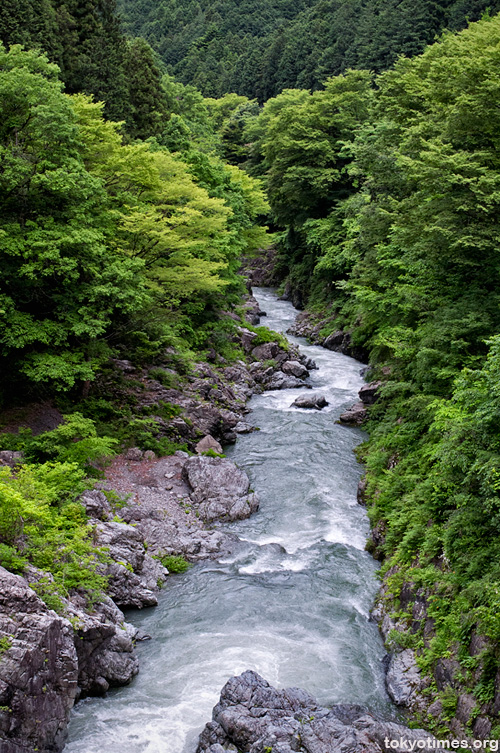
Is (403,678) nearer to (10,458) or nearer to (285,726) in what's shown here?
(285,726)

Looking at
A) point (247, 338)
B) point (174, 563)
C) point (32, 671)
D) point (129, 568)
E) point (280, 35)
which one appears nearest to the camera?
point (32, 671)

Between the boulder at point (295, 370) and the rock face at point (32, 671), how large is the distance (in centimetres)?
2241

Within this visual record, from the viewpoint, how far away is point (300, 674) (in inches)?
463

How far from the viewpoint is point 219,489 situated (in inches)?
742

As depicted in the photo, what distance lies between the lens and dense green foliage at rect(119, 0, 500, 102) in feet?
214

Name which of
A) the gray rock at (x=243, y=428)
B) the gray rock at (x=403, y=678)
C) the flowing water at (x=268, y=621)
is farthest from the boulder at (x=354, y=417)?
the gray rock at (x=403, y=678)

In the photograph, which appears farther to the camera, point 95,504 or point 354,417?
point 354,417

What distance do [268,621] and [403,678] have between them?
338 cm

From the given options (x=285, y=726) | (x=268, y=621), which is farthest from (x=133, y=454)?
(x=285, y=726)

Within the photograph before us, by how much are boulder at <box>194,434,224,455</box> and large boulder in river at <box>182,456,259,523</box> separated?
5.59 feet

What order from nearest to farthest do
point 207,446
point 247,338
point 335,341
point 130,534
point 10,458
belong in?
point 130,534 < point 10,458 < point 207,446 < point 247,338 < point 335,341

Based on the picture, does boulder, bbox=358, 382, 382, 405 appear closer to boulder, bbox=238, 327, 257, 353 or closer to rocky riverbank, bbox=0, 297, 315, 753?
rocky riverbank, bbox=0, 297, 315, 753

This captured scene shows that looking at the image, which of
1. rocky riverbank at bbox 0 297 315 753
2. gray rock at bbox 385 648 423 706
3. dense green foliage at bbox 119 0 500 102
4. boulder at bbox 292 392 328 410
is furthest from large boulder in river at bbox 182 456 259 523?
dense green foliage at bbox 119 0 500 102

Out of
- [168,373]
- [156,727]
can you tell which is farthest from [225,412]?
[156,727]
